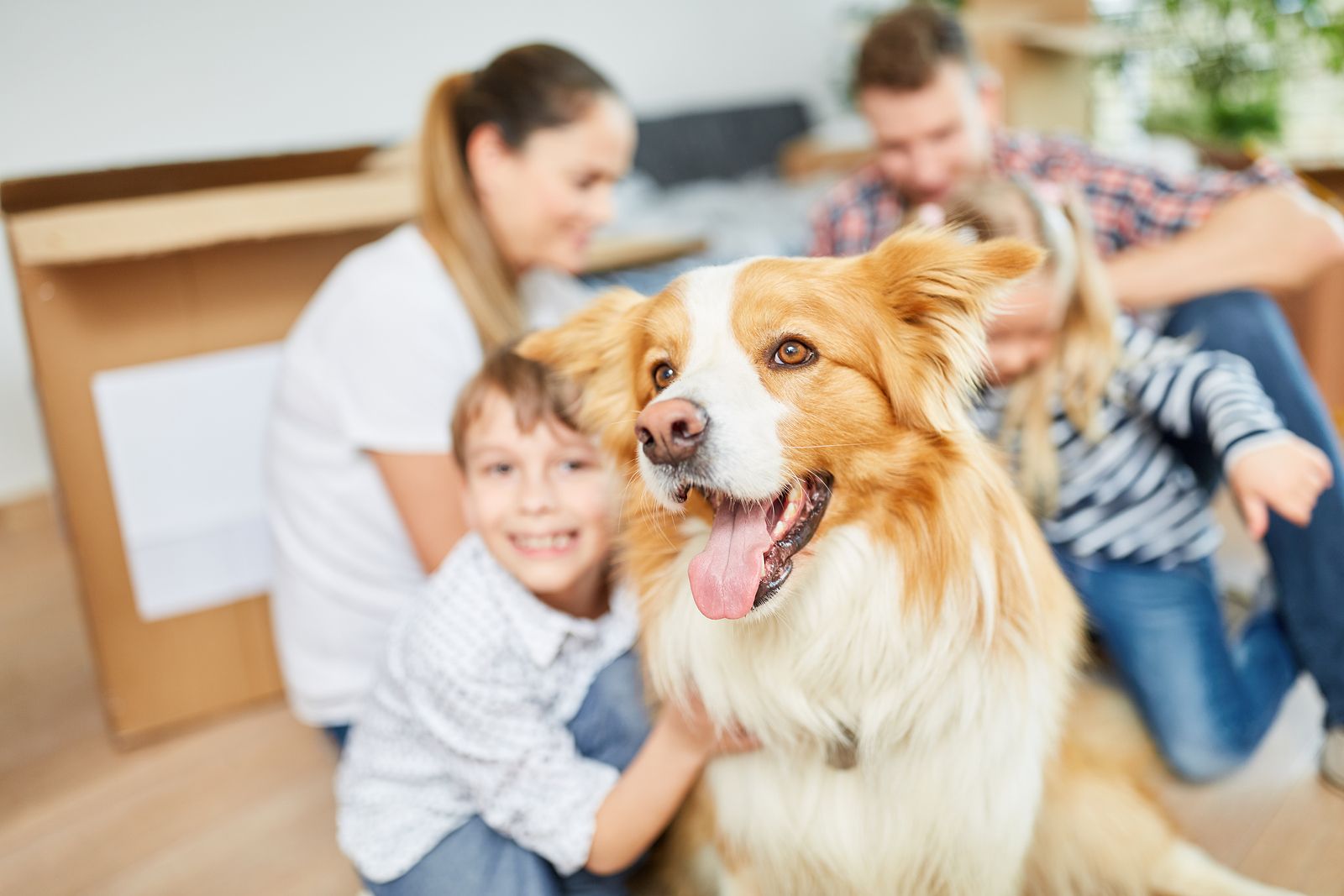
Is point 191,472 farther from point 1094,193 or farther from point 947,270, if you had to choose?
point 1094,193

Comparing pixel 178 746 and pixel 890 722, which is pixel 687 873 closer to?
pixel 890 722

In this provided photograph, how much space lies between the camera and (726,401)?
1.04 m

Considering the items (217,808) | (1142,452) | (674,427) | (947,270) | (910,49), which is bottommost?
(217,808)

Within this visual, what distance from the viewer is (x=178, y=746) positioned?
2145 mm

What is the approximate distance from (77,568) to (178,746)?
1.43 ft

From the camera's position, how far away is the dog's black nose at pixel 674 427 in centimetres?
99

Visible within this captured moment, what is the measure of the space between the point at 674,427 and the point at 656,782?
1.74 ft

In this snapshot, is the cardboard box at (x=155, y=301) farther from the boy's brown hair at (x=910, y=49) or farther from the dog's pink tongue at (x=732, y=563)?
the dog's pink tongue at (x=732, y=563)

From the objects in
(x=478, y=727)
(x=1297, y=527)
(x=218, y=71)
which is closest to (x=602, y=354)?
(x=478, y=727)

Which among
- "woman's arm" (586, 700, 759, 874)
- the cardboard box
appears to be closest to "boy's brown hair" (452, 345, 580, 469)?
"woman's arm" (586, 700, 759, 874)

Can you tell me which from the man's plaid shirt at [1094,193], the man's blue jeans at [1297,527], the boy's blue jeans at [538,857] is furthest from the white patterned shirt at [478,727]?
the man's plaid shirt at [1094,193]

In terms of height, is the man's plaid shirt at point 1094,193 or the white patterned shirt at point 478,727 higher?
the man's plaid shirt at point 1094,193

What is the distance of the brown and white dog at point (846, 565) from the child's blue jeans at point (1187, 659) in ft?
1.95

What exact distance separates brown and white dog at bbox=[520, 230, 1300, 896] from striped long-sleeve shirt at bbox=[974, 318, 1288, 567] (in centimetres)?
50
